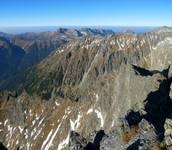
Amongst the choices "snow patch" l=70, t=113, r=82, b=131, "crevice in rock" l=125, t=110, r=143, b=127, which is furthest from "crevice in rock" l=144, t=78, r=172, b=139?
"snow patch" l=70, t=113, r=82, b=131

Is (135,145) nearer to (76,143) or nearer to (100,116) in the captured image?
(76,143)

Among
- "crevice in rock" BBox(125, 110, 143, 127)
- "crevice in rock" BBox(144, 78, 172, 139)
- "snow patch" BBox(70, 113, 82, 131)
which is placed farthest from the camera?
"snow patch" BBox(70, 113, 82, 131)

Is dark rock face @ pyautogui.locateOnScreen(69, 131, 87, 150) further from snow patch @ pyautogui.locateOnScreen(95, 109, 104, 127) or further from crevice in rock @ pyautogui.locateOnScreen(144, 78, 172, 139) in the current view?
snow patch @ pyautogui.locateOnScreen(95, 109, 104, 127)

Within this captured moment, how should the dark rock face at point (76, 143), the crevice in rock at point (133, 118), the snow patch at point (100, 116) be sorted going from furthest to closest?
1. the snow patch at point (100, 116)
2. the crevice in rock at point (133, 118)
3. the dark rock face at point (76, 143)

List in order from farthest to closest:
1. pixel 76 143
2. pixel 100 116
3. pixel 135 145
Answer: pixel 100 116, pixel 76 143, pixel 135 145

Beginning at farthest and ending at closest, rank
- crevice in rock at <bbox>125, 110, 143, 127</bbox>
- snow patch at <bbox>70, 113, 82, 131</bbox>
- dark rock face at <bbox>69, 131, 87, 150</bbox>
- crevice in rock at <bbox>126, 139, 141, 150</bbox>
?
snow patch at <bbox>70, 113, 82, 131</bbox>
crevice in rock at <bbox>125, 110, 143, 127</bbox>
dark rock face at <bbox>69, 131, 87, 150</bbox>
crevice in rock at <bbox>126, 139, 141, 150</bbox>

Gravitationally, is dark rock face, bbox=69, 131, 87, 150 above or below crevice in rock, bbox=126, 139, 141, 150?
below

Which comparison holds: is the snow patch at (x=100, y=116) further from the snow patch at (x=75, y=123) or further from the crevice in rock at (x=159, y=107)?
the crevice in rock at (x=159, y=107)

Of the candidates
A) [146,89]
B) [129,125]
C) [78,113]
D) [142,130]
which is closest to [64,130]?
[78,113]

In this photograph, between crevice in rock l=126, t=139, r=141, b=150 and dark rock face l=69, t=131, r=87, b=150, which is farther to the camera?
dark rock face l=69, t=131, r=87, b=150

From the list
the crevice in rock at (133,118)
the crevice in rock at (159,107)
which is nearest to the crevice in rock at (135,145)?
the crevice in rock at (159,107)

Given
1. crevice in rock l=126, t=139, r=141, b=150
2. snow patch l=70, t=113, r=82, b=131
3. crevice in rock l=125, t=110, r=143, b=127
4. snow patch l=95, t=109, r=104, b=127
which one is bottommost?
snow patch l=70, t=113, r=82, b=131

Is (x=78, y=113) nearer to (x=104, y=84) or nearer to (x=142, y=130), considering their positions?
(x=104, y=84)

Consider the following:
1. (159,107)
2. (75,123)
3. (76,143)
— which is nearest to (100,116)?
(75,123)
